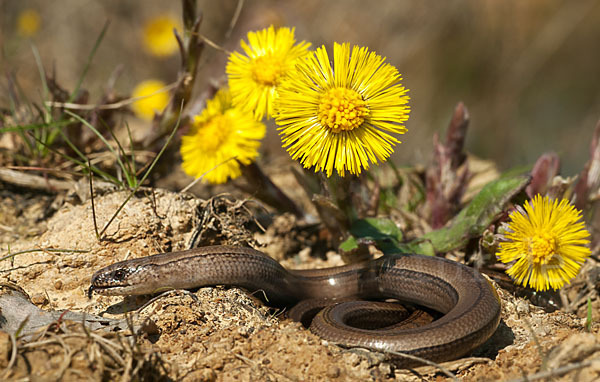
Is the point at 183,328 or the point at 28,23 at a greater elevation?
the point at 28,23

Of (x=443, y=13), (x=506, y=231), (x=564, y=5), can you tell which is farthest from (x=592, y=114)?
(x=506, y=231)

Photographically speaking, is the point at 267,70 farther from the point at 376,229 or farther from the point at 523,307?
the point at 523,307

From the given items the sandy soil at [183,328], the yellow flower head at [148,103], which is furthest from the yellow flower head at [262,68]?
the yellow flower head at [148,103]

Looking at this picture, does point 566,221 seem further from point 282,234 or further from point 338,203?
point 282,234

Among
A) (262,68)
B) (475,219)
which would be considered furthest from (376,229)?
(262,68)

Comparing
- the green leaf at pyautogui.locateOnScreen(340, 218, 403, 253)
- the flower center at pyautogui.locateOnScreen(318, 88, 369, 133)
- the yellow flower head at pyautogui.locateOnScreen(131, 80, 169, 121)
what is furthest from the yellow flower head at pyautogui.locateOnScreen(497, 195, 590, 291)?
the yellow flower head at pyautogui.locateOnScreen(131, 80, 169, 121)
